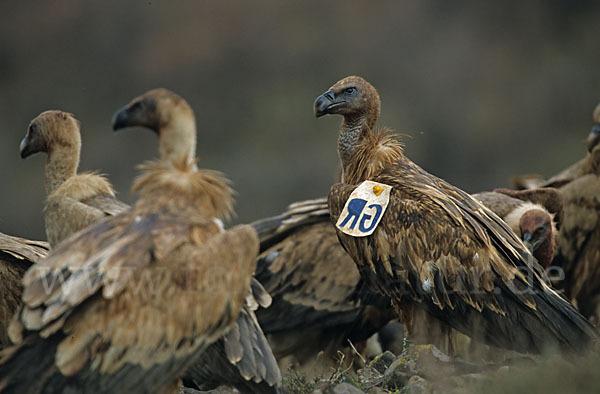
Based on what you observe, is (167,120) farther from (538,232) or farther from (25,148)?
(538,232)

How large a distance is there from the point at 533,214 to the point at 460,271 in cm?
138

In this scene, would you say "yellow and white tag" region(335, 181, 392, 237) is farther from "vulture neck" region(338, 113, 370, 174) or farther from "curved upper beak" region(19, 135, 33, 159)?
"curved upper beak" region(19, 135, 33, 159)

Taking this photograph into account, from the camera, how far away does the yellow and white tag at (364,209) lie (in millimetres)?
4246

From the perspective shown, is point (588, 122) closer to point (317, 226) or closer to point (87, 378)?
point (317, 226)

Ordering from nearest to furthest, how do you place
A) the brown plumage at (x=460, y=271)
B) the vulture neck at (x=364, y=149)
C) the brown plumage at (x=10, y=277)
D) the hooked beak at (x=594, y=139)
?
the brown plumage at (x=460, y=271) → the brown plumage at (x=10, y=277) → the vulture neck at (x=364, y=149) → the hooked beak at (x=594, y=139)

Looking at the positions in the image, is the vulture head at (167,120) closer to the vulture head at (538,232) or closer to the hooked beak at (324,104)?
the hooked beak at (324,104)

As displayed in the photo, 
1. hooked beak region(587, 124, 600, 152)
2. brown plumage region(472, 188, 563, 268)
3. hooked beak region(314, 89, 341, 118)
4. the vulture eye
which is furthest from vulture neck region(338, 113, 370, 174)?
hooked beak region(587, 124, 600, 152)

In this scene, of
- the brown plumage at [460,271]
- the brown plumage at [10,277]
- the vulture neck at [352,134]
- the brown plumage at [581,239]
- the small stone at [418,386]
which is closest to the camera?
the small stone at [418,386]

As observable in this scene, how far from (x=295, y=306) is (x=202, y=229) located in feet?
6.82

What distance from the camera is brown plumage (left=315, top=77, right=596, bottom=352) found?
4051 mm

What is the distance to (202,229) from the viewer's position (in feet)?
10.5

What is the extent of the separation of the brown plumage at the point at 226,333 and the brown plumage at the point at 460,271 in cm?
84

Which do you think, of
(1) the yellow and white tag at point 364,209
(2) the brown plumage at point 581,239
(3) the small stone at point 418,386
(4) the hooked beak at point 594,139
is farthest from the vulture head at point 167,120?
(4) the hooked beak at point 594,139

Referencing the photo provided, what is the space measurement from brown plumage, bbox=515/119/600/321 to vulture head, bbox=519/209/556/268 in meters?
1.05
